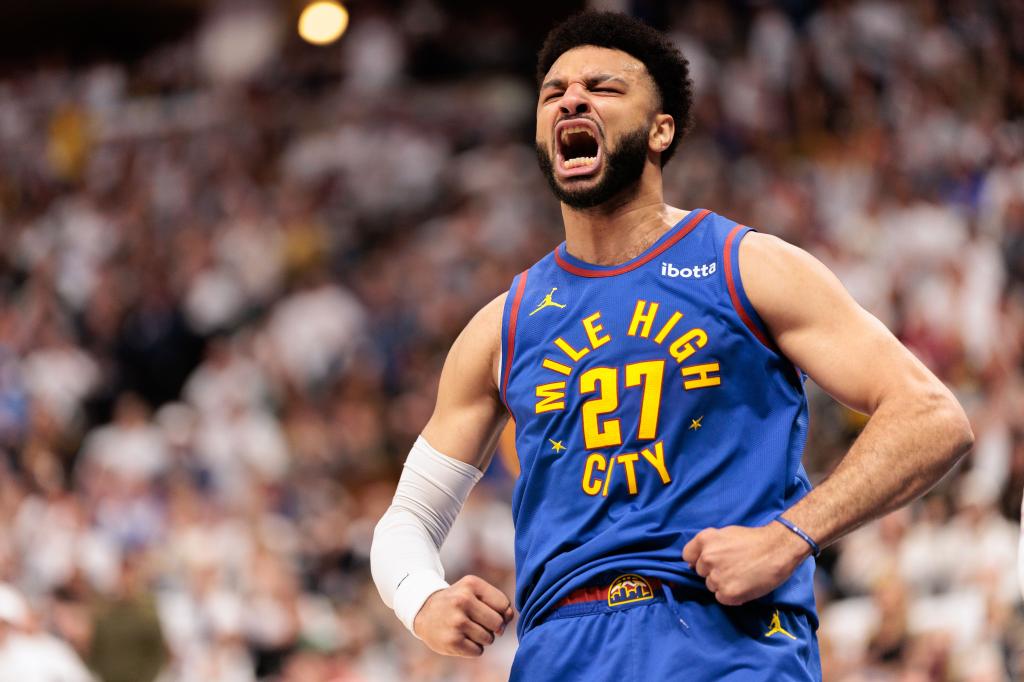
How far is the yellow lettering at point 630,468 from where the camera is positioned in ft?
10.2

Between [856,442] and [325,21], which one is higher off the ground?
[325,21]

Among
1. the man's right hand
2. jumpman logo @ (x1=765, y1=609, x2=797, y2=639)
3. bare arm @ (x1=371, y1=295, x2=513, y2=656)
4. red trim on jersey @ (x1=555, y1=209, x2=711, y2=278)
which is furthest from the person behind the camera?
bare arm @ (x1=371, y1=295, x2=513, y2=656)

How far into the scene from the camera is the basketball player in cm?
295

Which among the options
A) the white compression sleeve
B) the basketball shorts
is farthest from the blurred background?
the basketball shorts

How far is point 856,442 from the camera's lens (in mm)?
3000

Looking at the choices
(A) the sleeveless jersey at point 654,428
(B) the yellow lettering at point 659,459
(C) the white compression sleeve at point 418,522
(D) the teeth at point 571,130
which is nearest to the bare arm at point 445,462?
(C) the white compression sleeve at point 418,522

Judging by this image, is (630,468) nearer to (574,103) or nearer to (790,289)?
(790,289)

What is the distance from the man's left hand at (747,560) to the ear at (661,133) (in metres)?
1.09

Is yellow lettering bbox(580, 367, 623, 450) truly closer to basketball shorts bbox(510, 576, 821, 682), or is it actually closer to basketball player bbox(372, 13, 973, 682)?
basketball player bbox(372, 13, 973, 682)

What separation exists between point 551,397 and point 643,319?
282 millimetres

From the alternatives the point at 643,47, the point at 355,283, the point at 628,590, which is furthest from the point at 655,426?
the point at 355,283

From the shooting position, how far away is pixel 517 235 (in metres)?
13.2

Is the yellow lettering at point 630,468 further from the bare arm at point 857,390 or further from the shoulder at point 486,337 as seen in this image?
the shoulder at point 486,337

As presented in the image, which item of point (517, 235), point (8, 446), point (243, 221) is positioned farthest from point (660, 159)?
point (243, 221)
